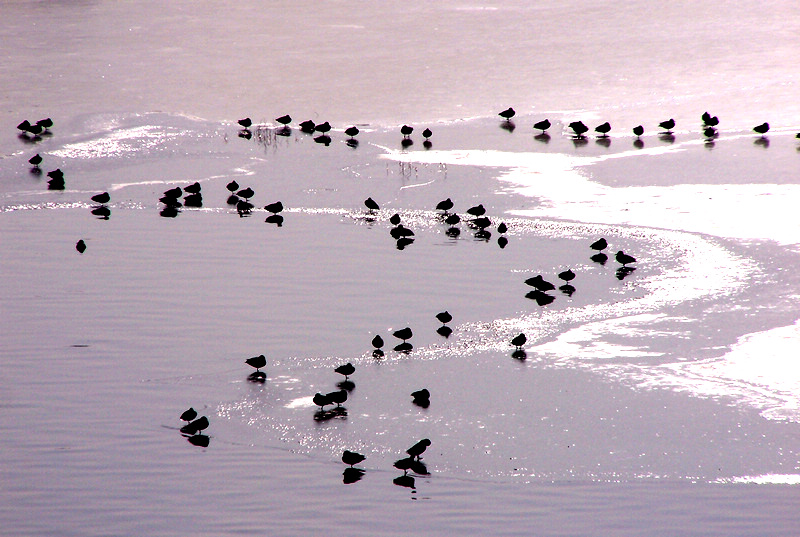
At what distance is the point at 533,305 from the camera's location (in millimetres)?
17359

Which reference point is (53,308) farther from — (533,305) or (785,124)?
(785,124)

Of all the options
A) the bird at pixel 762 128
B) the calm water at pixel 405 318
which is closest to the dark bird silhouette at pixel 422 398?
the calm water at pixel 405 318

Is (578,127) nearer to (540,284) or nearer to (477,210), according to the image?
(477,210)

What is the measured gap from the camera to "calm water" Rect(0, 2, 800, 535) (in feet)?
37.6

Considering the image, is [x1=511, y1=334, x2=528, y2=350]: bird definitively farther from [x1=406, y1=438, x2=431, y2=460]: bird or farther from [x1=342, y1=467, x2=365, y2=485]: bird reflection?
[x1=342, y1=467, x2=365, y2=485]: bird reflection

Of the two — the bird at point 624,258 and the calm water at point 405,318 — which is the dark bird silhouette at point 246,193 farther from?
the bird at point 624,258

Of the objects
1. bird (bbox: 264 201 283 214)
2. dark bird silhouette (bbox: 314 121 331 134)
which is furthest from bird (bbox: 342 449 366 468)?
dark bird silhouette (bbox: 314 121 331 134)

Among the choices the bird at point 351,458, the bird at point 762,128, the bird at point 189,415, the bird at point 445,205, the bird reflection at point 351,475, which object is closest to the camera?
the bird reflection at point 351,475

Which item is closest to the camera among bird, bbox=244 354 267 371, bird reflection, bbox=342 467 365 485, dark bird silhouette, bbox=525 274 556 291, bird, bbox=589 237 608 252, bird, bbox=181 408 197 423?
bird reflection, bbox=342 467 365 485

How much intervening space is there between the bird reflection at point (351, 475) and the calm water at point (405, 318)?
0.09 meters

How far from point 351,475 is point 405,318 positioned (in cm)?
534

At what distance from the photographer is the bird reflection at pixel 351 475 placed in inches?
460

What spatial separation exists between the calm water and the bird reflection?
0.09 metres

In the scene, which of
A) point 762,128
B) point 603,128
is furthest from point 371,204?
point 762,128
